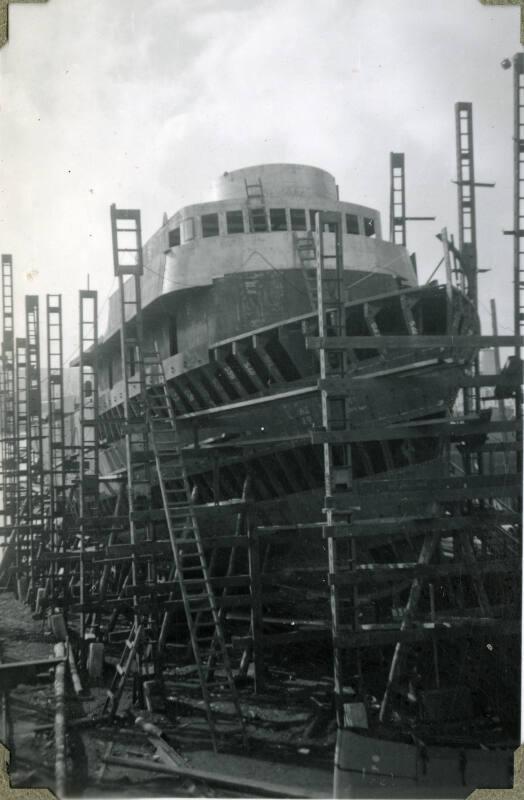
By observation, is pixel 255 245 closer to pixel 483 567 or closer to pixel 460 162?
pixel 460 162

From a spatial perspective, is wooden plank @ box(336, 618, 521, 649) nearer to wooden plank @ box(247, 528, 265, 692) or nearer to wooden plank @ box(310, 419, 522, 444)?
wooden plank @ box(310, 419, 522, 444)

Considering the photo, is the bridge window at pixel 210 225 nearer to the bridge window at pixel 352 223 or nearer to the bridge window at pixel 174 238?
the bridge window at pixel 174 238

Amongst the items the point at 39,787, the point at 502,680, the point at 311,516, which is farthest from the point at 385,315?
the point at 39,787

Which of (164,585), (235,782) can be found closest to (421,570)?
(235,782)

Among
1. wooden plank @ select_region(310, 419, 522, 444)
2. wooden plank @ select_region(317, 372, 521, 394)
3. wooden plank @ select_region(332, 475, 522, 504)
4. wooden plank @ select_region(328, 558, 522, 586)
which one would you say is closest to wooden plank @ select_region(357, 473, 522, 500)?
wooden plank @ select_region(332, 475, 522, 504)

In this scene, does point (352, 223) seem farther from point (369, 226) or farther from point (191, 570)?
point (191, 570)

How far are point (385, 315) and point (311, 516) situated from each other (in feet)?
11.2

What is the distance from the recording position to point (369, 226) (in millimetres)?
17609

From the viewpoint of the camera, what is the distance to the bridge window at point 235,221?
1594cm

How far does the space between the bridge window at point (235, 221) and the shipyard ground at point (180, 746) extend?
9.28 m

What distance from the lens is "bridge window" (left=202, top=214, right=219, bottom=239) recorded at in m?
15.9

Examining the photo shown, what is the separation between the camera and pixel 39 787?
7.12 meters

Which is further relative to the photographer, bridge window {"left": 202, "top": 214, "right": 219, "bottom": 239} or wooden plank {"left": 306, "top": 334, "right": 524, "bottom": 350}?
bridge window {"left": 202, "top": 214, "right": 219, "bottom": 239}

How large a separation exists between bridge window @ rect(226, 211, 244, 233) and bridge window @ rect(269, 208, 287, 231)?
0.65m
